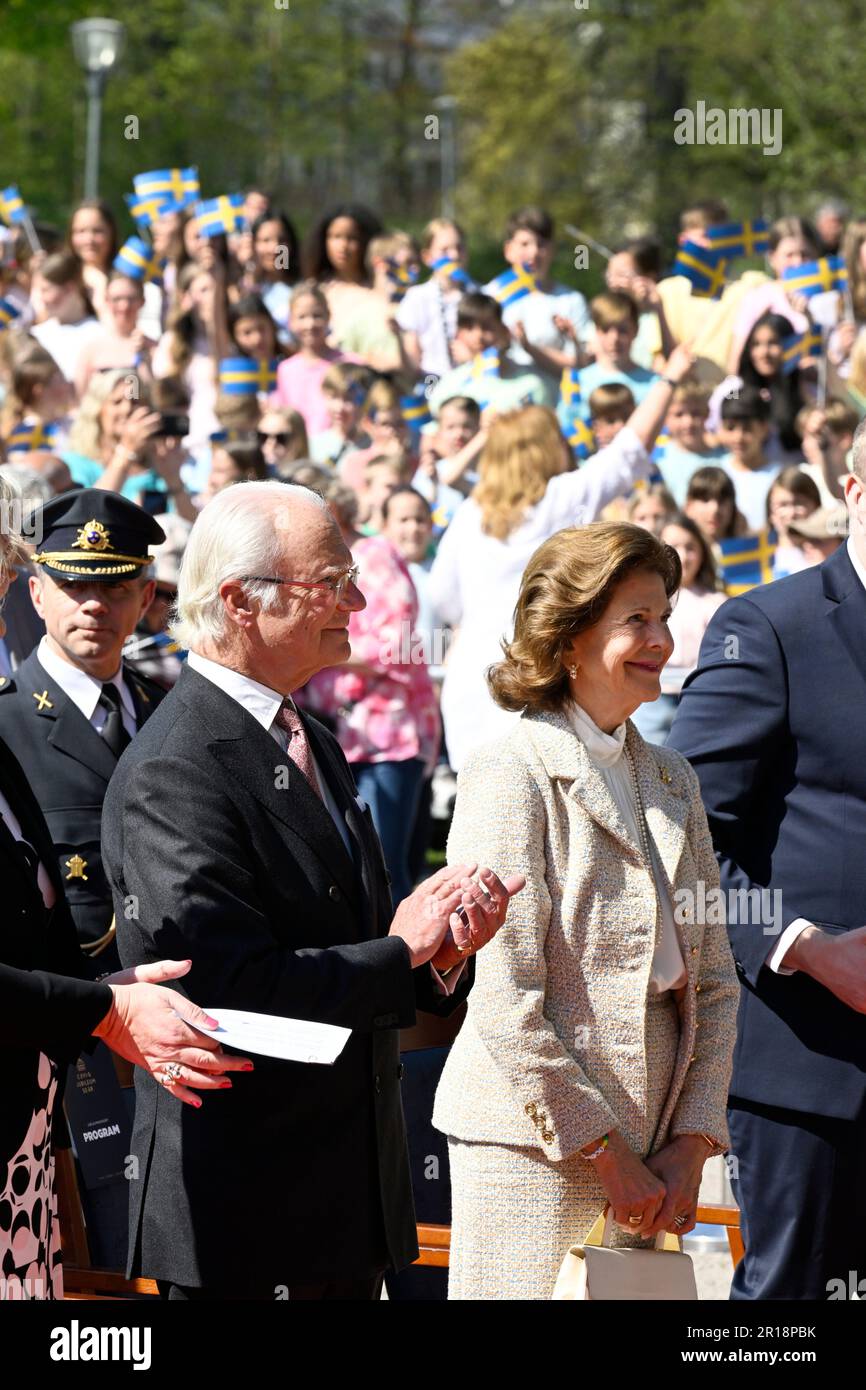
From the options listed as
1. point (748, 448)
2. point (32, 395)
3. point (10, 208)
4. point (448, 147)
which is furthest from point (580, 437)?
point (448, 147)

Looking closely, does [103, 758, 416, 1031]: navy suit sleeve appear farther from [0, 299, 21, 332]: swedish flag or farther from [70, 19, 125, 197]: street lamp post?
[70, 19, 125, 197]: street lamp post

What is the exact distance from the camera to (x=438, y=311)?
11.4m

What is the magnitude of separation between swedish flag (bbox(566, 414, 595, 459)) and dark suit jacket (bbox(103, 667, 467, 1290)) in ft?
23.3

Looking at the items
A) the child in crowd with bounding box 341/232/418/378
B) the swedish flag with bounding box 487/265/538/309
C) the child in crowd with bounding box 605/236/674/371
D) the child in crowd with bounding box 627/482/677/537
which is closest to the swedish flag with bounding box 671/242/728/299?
Result: the child in crowd with bounding box 605/236/674/371

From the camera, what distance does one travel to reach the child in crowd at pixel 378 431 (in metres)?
9.34

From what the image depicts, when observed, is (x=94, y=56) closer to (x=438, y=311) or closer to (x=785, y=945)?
(x=438, y=311)

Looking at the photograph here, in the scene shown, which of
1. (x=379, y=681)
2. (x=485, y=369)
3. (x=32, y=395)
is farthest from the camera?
(x=485, y=369)

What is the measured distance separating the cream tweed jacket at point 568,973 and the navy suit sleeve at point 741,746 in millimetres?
103

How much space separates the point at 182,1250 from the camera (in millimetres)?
2844

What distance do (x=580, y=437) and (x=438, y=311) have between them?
6.38ft

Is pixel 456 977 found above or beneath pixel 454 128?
beneath

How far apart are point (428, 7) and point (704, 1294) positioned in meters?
35.3

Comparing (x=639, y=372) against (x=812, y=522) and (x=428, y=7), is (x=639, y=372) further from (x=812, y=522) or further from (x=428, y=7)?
(x=428, y=7)

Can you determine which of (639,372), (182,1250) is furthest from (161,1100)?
(639,372)
